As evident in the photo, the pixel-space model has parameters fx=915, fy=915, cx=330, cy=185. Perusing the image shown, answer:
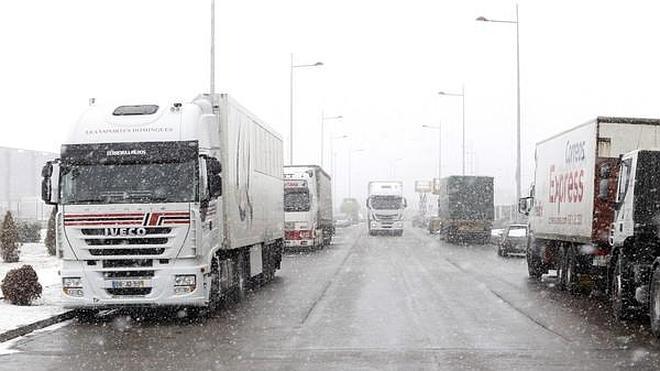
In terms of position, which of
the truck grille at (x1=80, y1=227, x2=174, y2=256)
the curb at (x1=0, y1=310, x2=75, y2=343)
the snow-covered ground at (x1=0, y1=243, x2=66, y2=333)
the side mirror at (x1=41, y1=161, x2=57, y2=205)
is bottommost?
the curb at (x1=0, y1=310, x2=75, y2=343)

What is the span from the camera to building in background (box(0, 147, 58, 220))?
6119cm

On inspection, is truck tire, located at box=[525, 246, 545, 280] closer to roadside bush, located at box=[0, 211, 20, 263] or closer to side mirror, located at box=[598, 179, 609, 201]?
side mirror, located at box=[598, 179, 609, 201]

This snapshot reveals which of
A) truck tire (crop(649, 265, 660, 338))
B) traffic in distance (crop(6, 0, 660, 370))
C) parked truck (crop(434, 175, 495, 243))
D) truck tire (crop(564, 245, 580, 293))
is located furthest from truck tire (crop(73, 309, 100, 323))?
parked truck (crop(434, 175, 495, 243))

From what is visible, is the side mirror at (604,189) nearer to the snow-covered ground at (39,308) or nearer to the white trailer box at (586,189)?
the white trailer box at (586,189)

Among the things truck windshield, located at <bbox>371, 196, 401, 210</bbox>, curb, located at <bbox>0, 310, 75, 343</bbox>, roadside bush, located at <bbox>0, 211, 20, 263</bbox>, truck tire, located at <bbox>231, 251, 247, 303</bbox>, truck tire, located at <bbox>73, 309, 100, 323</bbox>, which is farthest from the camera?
truck windshield, located at <bbox>371, 196, 401, 210</bbox>

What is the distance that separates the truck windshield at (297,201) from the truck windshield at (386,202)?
981 inches

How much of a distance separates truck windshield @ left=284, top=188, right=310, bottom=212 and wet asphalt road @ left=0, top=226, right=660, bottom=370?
1880 cm

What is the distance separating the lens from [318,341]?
12.1 meters

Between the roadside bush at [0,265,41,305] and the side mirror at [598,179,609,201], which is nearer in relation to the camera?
the roadside bush at [0,265,41,305]

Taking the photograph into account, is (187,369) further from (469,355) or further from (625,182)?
(625,182)

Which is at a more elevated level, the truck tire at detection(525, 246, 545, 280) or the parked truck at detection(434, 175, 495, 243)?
the parked truck at detection(434, 175, 495, 243)

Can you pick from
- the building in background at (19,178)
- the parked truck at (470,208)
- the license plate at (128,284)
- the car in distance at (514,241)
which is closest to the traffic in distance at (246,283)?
the license plate at (128,284)

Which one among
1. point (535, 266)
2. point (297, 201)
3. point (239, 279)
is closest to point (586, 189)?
point (535, 266)

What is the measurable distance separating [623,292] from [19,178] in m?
56.4
